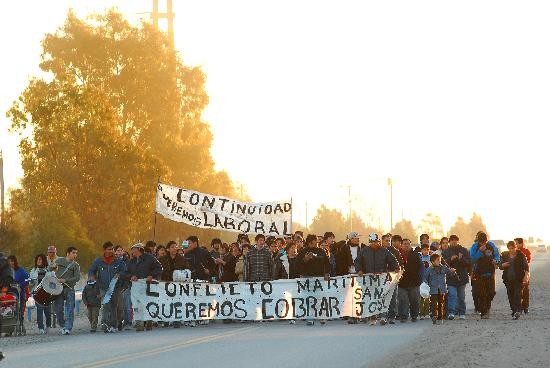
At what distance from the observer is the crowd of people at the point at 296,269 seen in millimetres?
24656

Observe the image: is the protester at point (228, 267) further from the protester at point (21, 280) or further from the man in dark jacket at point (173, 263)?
the protester at point (21, 280)

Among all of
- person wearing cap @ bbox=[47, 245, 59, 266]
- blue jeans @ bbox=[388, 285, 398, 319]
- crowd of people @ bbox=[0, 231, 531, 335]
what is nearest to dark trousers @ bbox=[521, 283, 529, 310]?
crowd of people @ bbox=[0, 231, 531, 335]

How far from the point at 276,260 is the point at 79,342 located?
6.48 meters

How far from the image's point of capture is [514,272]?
88.6ft

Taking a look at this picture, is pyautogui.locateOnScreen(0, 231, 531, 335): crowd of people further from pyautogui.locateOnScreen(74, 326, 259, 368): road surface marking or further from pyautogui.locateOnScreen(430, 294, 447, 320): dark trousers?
pyautogui.locateOnScreen(74, 326, 259, 368): road surface marking

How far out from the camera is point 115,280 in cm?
2464

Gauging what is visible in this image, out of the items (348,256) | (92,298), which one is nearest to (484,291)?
(348,256)

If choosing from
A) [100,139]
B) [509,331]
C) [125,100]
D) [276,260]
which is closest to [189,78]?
[125,100]

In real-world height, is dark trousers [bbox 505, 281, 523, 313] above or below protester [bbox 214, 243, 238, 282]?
below

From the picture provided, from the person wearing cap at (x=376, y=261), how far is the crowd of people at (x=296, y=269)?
21mm

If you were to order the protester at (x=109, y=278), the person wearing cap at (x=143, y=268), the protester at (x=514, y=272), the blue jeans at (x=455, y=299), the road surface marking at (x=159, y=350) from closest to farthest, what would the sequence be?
1. the road surface marking at (x=159, y=350)
2. the protester at (x=109, y=278)
3. the person wearing cap at (x=143, y=268)
4. the blue jeans at (x=455, y=299)
5. the protester at (x=514, y=272)

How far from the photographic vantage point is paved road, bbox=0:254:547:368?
1692 centimetres

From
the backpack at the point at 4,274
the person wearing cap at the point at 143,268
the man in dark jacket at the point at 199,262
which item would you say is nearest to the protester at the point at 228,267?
the man in dark jacket at the point at 199,262

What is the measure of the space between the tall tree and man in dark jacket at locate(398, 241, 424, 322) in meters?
29.7
